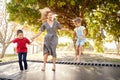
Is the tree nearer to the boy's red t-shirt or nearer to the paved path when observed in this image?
the boy's red t-shirt

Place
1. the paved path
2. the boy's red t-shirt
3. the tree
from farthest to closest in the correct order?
the tree, the boy's red t-shirt, the paved path

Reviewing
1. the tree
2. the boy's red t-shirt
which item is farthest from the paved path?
the tree

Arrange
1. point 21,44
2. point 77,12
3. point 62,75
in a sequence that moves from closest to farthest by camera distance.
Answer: point 62,75, point 21,44, point 77,12

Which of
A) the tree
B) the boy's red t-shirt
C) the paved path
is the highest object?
the tree

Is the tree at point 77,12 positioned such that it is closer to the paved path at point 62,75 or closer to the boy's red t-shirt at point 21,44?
the boy's red t-shirt at point 21,44

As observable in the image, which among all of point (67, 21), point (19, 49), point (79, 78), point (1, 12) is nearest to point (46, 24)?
point (19, 49)

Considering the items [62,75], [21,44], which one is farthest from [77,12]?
[62,75]

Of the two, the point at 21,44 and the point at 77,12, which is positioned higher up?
the point at 77,12

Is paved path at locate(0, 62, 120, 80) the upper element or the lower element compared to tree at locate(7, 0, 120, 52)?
lower

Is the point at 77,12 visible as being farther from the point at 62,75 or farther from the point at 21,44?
the point at 62,75

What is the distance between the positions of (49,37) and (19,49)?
0.76m

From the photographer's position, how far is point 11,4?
13.4m

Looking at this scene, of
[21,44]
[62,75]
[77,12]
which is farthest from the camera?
[77,12]

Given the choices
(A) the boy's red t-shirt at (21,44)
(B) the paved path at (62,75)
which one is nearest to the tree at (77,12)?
(A) the boy's red t-shirt at (21,44)
